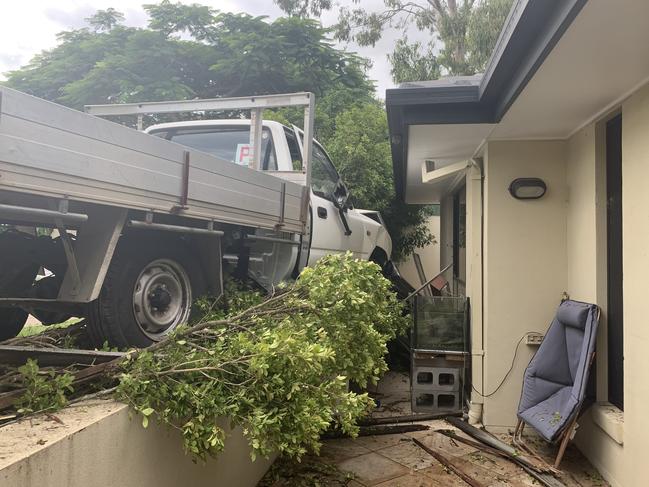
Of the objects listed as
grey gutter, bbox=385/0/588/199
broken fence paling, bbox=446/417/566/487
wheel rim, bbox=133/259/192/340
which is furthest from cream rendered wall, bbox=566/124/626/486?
wheel rim, bbox=133/259/192/340

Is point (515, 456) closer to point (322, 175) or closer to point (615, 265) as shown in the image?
point (615, 265)

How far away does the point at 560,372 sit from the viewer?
4133 millimetres

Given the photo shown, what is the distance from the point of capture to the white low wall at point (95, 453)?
1581 mm

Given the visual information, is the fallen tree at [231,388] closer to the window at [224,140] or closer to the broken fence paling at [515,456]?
the broken fence paling at [515,456]

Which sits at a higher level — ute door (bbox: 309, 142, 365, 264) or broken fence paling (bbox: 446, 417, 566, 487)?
ute door (bbox: 309, 142, 365, 264)

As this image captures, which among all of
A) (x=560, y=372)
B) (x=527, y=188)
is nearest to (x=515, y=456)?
(x=560, y=372)

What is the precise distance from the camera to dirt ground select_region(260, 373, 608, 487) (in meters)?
3.61

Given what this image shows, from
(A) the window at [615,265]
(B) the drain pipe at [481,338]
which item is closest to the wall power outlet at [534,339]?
(B) the drain pipe at [481,338]

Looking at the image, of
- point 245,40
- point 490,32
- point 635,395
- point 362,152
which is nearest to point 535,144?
point 635,395

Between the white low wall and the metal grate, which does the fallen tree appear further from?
the metal grate

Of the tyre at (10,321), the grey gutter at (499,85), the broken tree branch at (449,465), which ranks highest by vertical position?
the grey gutter at (499,85)

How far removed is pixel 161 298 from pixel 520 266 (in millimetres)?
3198

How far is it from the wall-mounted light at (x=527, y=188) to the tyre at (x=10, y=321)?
4161 mm

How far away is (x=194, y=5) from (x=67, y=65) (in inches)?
164
